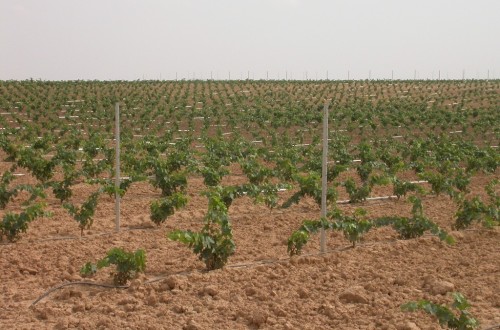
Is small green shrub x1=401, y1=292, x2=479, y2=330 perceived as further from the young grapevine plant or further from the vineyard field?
the young grapevine plant

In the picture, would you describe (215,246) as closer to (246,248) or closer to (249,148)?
(246,248)

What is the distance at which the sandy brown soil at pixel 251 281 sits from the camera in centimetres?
686

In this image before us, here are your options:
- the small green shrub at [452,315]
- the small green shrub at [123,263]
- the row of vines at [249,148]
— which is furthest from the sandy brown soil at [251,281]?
the small green shrub at [452,315]

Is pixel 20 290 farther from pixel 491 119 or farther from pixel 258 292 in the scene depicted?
pixel 491 119

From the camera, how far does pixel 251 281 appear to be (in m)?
8.04

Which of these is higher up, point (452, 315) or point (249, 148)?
point (249, 148)

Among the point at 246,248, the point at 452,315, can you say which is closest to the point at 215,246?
the point at 246,248

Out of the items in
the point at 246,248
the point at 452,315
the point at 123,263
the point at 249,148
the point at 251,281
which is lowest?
the point at 246,248

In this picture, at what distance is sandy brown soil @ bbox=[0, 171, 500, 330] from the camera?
6.86 metres

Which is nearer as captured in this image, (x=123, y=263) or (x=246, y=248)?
(x=123, y=263)

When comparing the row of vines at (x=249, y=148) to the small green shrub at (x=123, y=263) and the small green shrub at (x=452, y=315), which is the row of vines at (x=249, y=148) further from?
the small green shrub at (x=452, y=315)

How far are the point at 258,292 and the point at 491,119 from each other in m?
30.9

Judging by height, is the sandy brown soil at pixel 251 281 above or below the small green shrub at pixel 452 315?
below

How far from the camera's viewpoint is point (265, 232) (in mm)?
11453
